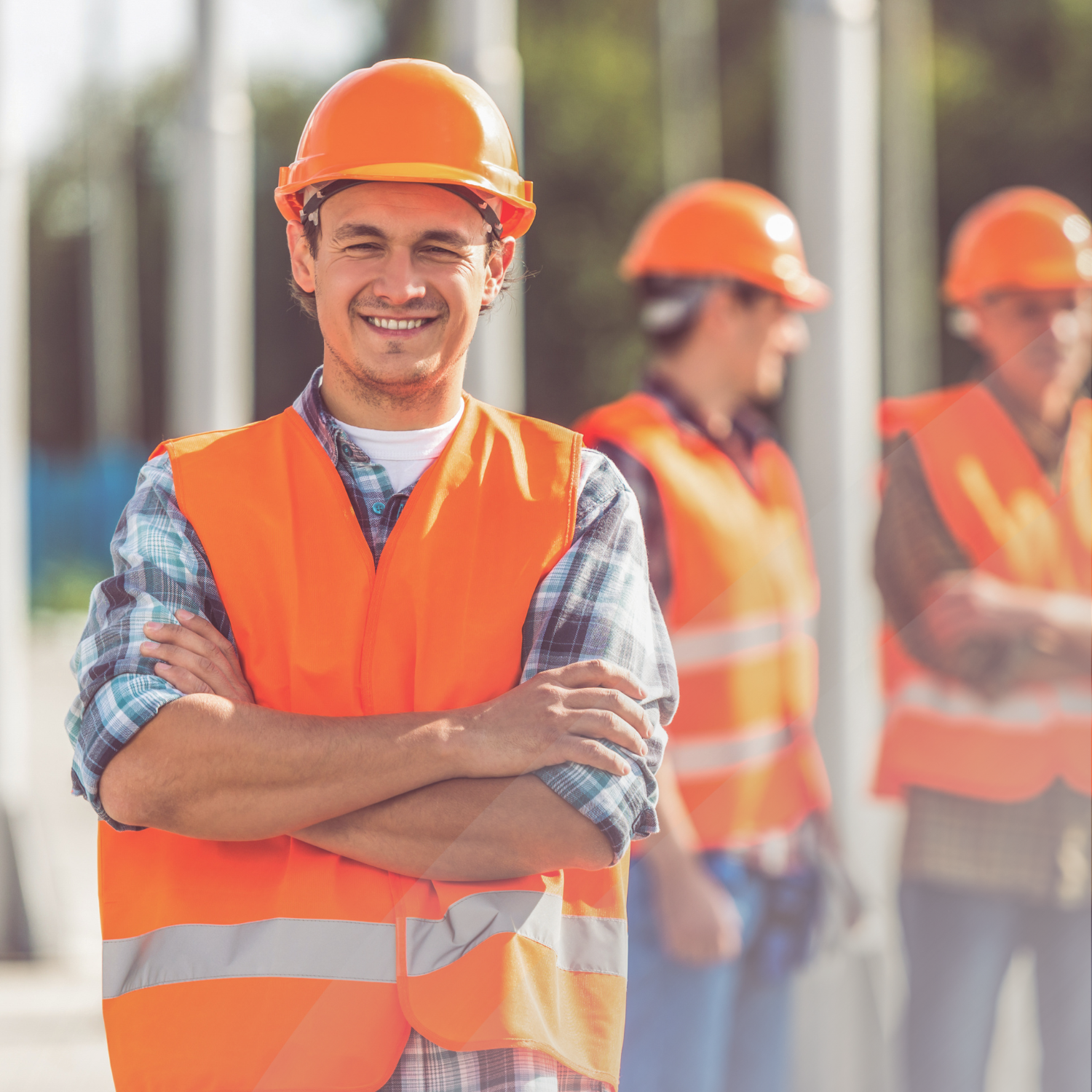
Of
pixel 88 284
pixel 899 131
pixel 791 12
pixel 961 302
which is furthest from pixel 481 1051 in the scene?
pixel 88 284

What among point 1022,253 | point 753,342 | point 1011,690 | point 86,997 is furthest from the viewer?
point 86,997

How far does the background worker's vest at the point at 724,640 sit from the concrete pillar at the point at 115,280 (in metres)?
27.4

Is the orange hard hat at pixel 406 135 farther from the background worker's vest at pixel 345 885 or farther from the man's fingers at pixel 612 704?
the man's fingers at pixel 612 704

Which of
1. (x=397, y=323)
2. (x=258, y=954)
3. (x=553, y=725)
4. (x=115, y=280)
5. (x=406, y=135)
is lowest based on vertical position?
(x=258, y=954)

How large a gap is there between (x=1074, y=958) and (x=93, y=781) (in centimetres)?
138

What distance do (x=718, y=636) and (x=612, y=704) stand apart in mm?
1585

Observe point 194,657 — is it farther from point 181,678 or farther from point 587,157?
point 587,157

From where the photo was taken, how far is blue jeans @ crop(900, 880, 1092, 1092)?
197 centimetres

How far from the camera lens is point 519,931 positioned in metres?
1.93

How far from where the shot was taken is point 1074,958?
92.9 inches

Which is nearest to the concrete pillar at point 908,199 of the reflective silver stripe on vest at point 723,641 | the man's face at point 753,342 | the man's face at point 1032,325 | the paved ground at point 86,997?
the paved ground at point 86,997

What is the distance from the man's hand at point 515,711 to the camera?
194 centimetres

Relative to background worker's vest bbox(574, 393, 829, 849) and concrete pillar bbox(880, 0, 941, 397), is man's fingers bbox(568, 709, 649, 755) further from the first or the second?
concrete pillar bbox(880, 0, 941, 397)

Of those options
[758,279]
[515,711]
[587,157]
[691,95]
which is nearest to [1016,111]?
[691,95]
